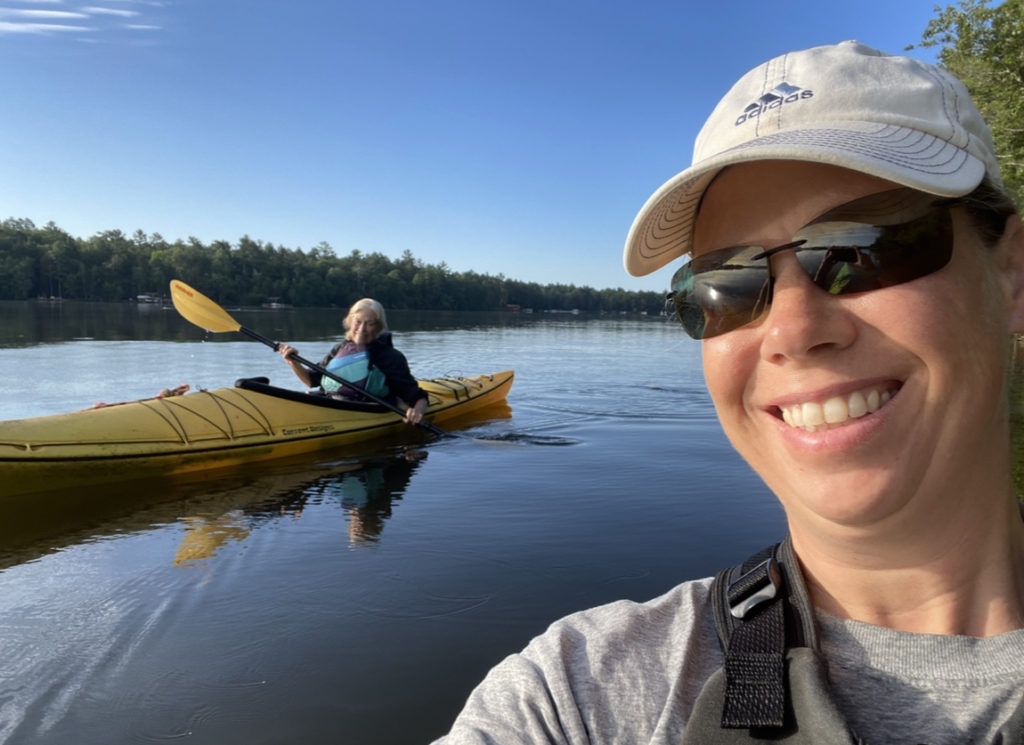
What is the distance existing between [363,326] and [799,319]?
928cm

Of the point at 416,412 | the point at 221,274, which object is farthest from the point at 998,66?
the point at 221,274

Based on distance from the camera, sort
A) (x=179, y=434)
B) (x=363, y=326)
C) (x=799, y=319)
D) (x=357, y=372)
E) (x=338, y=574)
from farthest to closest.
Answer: (x=357, y=372), (x=363, y=326), (x=179, y=434), (x=338, y=574), (x=799, y=319)

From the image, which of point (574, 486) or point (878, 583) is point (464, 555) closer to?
point (574, 486)

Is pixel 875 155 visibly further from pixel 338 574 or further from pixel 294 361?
pixel 294 361

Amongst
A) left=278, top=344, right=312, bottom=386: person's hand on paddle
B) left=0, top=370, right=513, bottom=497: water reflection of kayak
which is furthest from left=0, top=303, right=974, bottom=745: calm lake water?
left=278, top=344, right=312, bottom=386: person's hand on paddle

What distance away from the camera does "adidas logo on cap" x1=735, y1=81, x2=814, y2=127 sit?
1228 mm

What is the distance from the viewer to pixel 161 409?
7.95 metres

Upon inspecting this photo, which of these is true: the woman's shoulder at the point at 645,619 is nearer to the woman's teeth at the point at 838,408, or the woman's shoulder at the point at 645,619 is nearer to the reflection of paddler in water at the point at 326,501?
the woman's teeth at the point at 838,408

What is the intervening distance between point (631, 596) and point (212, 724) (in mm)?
2810

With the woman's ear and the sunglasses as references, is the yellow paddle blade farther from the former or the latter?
the woman's ear

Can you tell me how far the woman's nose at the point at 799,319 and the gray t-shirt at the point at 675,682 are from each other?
1.66 feet

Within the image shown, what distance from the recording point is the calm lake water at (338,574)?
11.6ft

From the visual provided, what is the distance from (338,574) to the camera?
5.29 meters

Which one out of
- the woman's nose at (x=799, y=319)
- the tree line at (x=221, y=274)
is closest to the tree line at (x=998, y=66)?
the woman's nose at (x=799, y=319)
